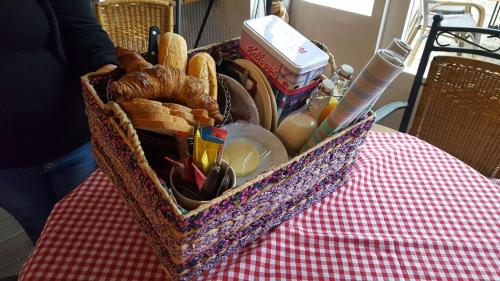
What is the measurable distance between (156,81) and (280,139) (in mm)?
252

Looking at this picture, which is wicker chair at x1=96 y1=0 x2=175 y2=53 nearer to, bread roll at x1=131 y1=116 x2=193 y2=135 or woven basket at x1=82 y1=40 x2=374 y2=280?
woven basket at x1=82 y1=40 x2=374 y2=280

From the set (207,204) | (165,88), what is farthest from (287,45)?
(207,204)

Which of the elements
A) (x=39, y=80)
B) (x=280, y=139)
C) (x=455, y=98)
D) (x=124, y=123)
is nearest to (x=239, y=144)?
(x=280, y=139)

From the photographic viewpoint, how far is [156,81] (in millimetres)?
598

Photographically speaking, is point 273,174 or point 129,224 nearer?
point 273,174

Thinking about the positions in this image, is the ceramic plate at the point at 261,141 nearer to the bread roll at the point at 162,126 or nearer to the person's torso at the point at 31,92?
the bread roll at the point at 162,126

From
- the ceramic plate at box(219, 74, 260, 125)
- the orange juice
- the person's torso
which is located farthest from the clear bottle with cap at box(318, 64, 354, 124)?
the person's torso

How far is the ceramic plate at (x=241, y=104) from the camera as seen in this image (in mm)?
729

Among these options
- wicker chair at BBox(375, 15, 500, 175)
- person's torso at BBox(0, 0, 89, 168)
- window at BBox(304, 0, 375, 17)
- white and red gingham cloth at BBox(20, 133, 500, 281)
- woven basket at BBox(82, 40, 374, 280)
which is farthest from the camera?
window at BBox(304, 0, 375, 17)

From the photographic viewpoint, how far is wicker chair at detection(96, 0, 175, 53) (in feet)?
5.16

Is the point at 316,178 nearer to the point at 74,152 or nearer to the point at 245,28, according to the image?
the point at 245,28

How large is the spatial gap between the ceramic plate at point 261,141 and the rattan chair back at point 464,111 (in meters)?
0.85

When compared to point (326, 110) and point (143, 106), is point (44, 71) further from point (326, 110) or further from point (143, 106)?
point (326, 110)

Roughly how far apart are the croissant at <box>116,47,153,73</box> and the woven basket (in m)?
0.05
